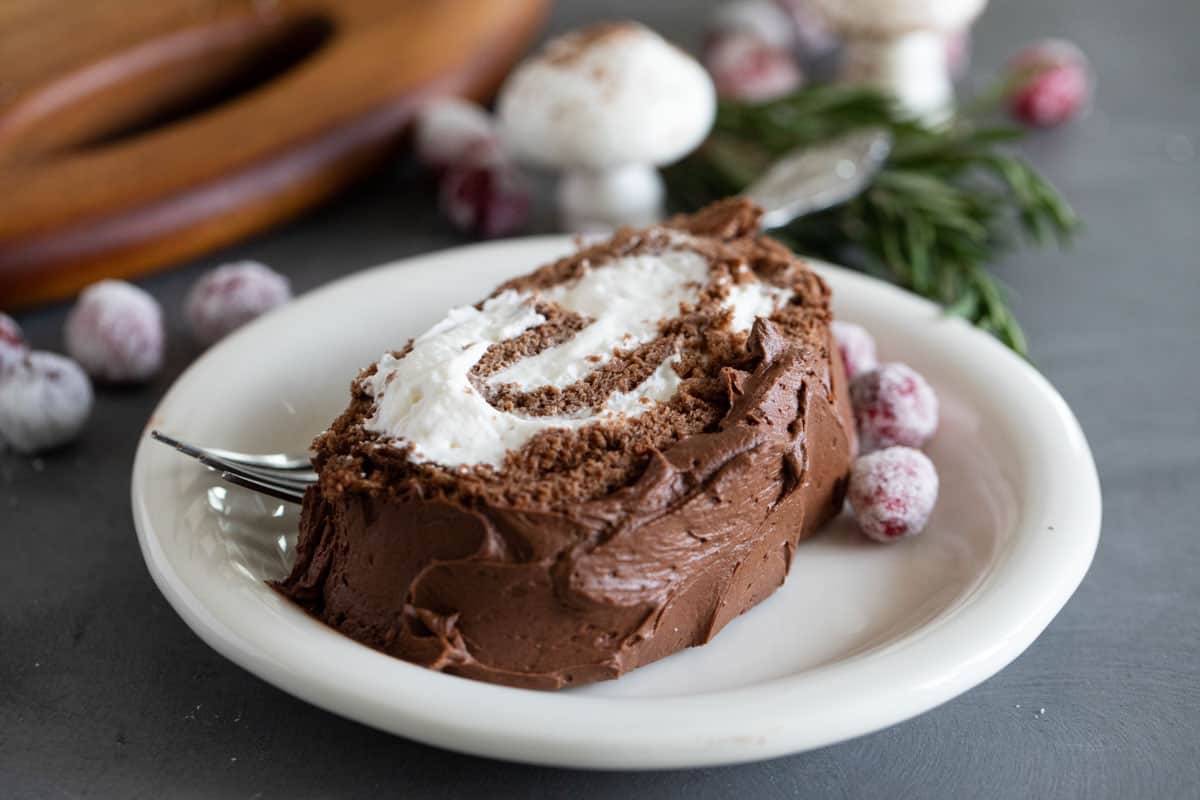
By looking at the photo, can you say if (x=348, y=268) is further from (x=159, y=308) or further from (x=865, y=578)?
(x=865, y=578)

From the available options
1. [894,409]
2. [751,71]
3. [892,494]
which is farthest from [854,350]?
[751,71]

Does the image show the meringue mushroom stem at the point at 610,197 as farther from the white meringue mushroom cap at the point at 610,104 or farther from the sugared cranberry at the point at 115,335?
the sugared cranberry at the point at 115,335

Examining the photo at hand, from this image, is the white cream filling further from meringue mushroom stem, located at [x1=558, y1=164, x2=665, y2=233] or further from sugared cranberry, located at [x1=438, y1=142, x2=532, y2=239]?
sugared cranberry, located at [x1=438, y1=142, x2=532, y2=239]

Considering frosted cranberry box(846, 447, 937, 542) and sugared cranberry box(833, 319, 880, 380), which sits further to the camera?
sugared cranberry box(833, 319, 880, 380)

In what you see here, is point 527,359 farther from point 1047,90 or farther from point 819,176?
point 1047,90

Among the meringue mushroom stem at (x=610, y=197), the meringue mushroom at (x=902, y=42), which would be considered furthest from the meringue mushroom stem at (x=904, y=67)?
the meringue mushroom stem at (x=610, y=197)

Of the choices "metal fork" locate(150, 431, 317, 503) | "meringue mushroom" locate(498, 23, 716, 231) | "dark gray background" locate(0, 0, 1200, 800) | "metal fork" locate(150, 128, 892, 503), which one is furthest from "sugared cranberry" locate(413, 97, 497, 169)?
"metal fork" locate(150, 431, 317, 503)

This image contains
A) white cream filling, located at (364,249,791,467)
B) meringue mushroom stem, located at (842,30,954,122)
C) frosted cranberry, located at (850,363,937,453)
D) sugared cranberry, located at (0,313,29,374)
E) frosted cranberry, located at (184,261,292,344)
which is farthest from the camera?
meringue mushroom stem, located at (842,30,954,122)
